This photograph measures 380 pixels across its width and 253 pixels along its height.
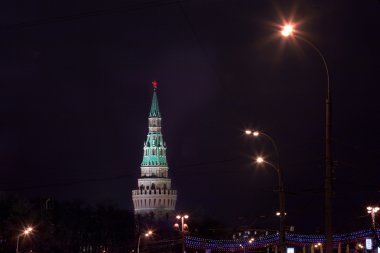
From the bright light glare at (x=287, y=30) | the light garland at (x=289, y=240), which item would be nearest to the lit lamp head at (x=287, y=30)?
the bright light glare at (x=287, y=30)

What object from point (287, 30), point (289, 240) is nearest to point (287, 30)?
point (287, 30)

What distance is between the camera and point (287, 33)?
27.6 metres

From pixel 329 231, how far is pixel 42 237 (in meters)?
98.9

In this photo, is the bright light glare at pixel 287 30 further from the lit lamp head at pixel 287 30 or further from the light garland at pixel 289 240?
the light garland at pixel 289 240

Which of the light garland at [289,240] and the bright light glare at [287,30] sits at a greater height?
the light garland at [289,240]

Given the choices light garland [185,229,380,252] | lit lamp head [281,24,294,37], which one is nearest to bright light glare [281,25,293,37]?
lit lamp head [281,24,294,37]

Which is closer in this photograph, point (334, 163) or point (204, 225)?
point (334, 163)

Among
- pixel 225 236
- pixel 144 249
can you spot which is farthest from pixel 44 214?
pixel 225 236

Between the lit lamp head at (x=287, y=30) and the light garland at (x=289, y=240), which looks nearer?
the lit lamp head at (x=287, y=30)

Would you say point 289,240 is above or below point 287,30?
above

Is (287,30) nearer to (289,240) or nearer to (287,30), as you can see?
(287,30)

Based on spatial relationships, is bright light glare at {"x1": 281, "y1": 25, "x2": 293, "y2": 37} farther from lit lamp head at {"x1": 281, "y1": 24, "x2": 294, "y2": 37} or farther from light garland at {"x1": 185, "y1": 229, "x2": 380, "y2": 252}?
light garland at {"x1": 185, "y1": 229, "x2": 380, "y2": 252}

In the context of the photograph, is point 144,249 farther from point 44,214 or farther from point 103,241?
point 103,241

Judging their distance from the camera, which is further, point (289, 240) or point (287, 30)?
point (289, 240)
